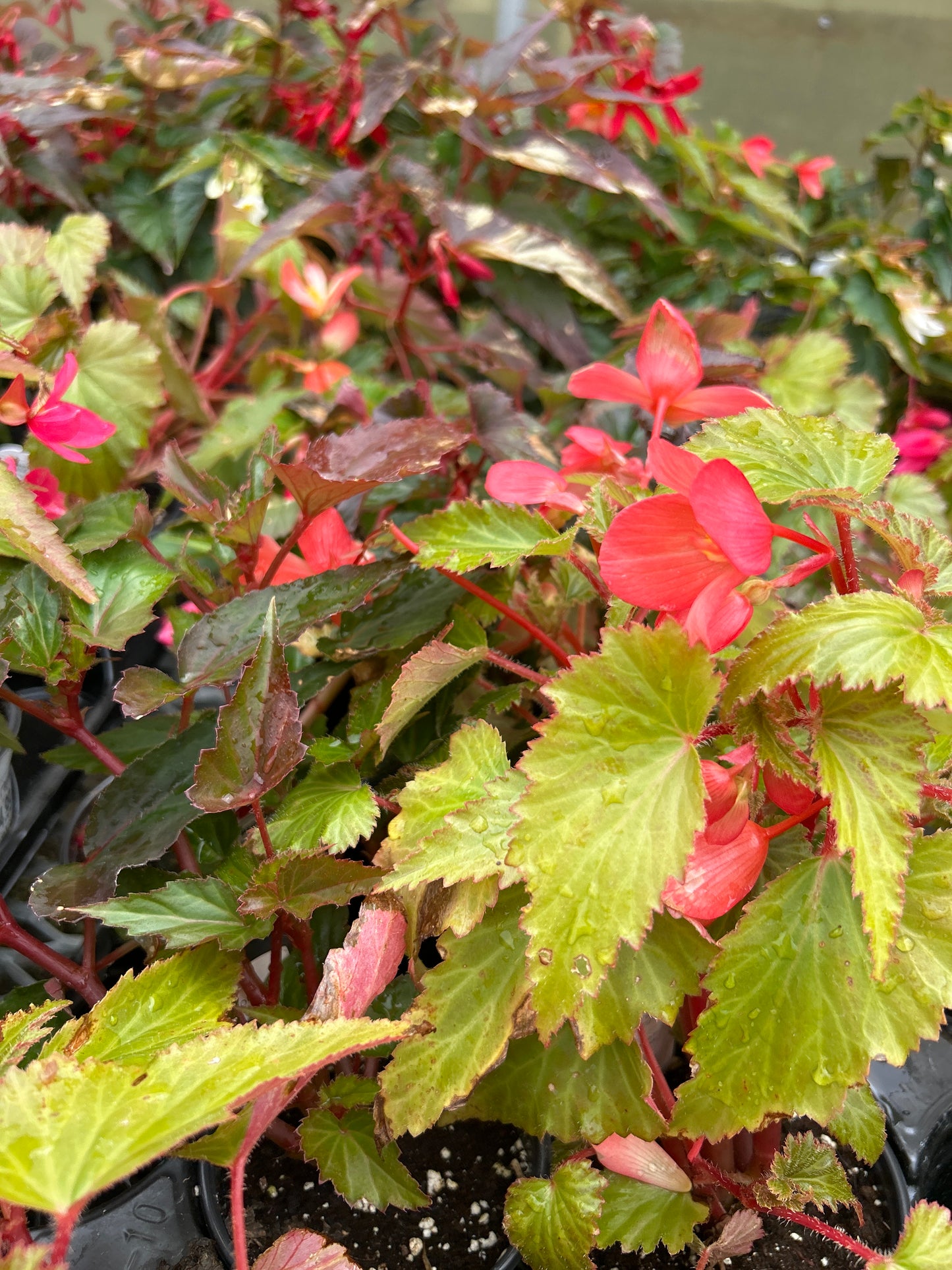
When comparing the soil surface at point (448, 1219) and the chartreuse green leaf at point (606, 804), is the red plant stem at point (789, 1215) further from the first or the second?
the chartreuse green leaf at point (606, 804)

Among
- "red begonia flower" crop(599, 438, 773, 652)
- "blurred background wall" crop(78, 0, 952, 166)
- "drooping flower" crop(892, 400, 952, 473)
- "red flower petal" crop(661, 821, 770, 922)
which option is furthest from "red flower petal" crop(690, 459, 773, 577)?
"blurred background wall" crop(78, 0, 952, 166)

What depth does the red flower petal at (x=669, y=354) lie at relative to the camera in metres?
0.50

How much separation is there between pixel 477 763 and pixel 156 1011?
0.19 m

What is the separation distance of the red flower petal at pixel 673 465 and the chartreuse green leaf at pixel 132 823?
32cm

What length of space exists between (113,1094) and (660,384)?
1.39ft

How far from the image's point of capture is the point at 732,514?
1.12 ft

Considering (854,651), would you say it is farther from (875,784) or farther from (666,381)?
(666,381)

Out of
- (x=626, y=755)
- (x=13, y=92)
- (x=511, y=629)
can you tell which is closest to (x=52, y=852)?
(x=511, y=629)

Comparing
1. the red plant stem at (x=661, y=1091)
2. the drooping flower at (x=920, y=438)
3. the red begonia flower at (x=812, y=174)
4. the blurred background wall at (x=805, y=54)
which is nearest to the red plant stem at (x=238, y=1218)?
the red plant stem at (x=661, y=1091)

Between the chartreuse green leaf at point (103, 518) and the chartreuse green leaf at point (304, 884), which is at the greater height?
the chartreuse green leaf at point (103, 518)

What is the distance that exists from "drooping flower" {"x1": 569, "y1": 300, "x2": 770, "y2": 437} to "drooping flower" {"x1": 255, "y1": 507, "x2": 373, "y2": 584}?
0.61 feet

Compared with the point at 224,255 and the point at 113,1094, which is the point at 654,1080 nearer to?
the point at 113,1094

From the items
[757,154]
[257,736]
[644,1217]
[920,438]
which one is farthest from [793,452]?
[757,154]

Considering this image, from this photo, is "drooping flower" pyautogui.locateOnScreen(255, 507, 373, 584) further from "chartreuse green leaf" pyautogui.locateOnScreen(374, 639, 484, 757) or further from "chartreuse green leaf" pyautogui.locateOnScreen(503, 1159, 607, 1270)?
"chartreuse green leaf" pyautogui.locateOnScreen(503, 1159, 607, 1270)
